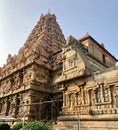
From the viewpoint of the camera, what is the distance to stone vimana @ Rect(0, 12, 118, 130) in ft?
49.7

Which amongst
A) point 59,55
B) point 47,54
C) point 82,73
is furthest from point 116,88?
point 47,54

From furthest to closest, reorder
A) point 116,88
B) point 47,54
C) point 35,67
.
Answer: point 47,54
point 35,67
point 116,88

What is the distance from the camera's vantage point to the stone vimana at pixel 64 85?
1515cm

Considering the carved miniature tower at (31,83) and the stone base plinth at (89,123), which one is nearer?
the stone base plinth at (89,123)

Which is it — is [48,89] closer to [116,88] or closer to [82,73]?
[82,73]

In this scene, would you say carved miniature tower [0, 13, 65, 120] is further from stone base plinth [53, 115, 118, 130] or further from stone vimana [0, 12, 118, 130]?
stone base plinth [53, 115, 118, 130]

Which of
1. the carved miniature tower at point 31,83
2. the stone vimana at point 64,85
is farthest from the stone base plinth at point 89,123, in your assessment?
the carved miniature tower at point 31,83

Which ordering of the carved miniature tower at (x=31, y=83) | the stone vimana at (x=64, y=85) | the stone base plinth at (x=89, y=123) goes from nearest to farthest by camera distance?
the stone base plinth at (x=89, y=123)
the stone vimana at (x=64, y=85)
the carved miniature tower at (x=31, y=83)

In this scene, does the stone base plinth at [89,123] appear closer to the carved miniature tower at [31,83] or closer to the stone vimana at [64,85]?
the stone vimana at [64,85]

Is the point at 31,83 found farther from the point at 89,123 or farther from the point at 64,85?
the point at 89,123

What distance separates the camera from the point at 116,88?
1455 centimetres

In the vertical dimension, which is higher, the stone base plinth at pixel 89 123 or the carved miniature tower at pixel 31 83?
the carved miniature tower at pixel 31 83

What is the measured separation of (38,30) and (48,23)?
2992 mm

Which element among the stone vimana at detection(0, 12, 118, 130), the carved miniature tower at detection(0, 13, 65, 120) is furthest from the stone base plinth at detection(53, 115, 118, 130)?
the carved miniature tower at detection(0, 13, 65, 120)
